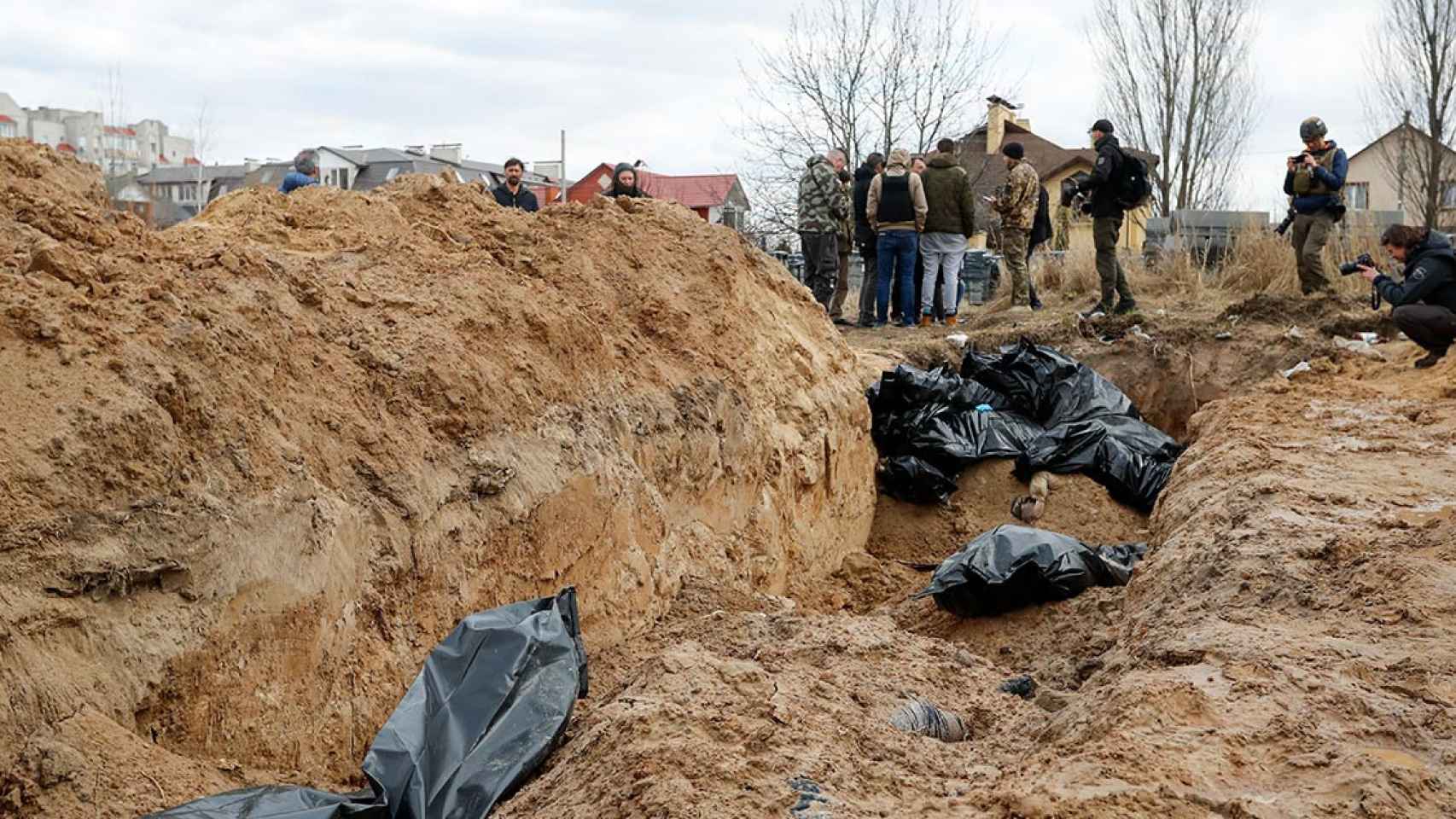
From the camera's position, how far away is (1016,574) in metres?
6.95

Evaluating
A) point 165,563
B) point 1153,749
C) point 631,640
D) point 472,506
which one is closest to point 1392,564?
point 1153,749

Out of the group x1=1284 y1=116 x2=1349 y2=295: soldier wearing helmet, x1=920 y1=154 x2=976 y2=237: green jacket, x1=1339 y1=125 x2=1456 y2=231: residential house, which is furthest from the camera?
x1=1339 y1=125 x2=1456 y2=231: residential house

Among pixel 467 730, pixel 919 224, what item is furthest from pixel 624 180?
pixel 467 730

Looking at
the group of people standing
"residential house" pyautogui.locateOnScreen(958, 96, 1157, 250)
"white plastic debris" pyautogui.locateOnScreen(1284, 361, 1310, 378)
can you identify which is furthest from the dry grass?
"white plastic debris" pyautogui.locateOnScreen(1284, 361, 1310, 378)

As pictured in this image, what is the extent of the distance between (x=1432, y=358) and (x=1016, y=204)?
4.78 meters

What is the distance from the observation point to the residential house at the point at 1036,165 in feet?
65.2

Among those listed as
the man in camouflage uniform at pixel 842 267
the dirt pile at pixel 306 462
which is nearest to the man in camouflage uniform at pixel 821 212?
the man in camouflage uniform at pixel 842 267

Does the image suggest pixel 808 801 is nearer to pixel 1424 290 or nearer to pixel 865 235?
pixel 1424 290

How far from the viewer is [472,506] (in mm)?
5055

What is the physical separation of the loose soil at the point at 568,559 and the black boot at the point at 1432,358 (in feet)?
8.02

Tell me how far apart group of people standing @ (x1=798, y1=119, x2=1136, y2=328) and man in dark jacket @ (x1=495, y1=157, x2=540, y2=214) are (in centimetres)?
344

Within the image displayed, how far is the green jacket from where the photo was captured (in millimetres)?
12930

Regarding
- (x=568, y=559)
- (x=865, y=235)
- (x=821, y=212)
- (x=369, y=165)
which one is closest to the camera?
(x=568, y=559)

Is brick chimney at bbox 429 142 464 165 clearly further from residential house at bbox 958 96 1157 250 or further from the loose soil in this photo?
the loose soil
